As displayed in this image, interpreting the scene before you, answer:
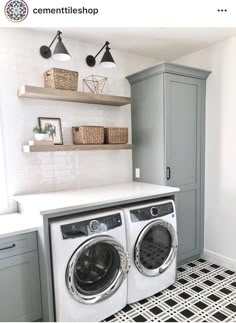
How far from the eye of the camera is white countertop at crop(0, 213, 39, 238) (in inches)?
69.0

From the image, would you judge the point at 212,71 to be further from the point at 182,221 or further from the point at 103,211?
the point at 103,211

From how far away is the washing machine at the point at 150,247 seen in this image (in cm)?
211

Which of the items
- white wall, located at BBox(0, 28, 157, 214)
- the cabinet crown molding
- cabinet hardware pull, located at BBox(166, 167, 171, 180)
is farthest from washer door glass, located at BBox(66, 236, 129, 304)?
the cabinet crown molding

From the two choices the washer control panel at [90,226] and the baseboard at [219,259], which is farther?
the baseboard at [219,259]

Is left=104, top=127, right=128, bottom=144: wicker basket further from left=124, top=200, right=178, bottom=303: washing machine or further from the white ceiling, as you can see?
the white ceiling

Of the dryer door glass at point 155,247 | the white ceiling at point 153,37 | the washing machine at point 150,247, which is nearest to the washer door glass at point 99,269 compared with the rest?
the washing machine at point 150,247

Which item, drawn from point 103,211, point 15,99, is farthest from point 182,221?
point 15,99

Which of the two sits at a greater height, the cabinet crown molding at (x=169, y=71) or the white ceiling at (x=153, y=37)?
the white ceiling at (x=153, y=37)

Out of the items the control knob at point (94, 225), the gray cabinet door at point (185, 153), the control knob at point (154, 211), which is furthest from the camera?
the gray cabinet door at point (185, 153)

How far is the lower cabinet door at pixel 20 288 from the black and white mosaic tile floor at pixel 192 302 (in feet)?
2.10

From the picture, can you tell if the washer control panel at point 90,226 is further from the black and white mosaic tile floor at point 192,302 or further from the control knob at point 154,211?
the black and white mosaic tile floor at point 192,302

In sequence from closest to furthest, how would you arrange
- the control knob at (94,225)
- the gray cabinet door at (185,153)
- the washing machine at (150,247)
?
the control knob at (94,225)
the washing machine at (150,247)
the gray cabinet door at (185,153)

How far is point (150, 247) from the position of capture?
7.50ft
